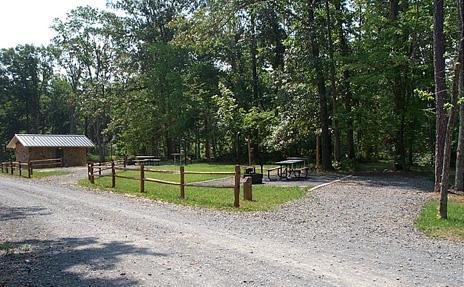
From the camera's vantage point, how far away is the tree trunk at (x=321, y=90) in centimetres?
2280

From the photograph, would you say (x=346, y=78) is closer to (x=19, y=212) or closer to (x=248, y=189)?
(x=248, y=189)

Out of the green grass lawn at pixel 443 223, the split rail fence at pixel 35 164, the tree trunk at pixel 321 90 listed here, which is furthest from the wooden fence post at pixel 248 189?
the split rail fence at pixel 35 164

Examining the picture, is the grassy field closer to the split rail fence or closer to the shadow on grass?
the shadow on grass

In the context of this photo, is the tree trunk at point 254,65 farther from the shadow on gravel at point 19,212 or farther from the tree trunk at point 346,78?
the shadow on gravel at point 19,212

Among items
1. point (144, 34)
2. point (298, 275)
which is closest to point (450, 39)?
point (298, 275)

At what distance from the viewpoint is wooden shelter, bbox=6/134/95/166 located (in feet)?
118

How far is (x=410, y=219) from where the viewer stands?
8.70 meters

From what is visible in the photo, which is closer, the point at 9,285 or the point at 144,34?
the point at 9,285

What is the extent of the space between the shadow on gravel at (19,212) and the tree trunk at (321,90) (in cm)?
1522

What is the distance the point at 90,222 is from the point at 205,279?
4.81 m

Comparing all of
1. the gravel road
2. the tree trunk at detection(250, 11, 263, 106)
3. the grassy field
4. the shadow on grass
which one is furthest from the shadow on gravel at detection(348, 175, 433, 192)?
the tree trunk at detection(250, 11, 263, 106)

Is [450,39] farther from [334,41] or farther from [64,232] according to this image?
[64,232]

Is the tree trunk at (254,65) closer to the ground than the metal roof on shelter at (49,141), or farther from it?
farther from it

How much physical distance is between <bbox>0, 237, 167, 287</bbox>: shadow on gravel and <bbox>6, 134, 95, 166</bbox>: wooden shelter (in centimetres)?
3108
